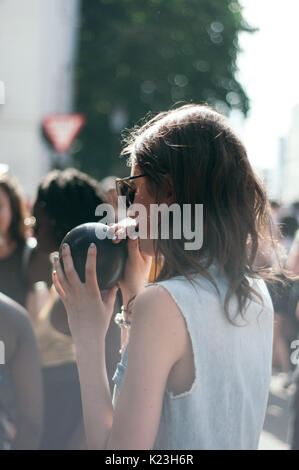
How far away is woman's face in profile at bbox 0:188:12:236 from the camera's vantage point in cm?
382

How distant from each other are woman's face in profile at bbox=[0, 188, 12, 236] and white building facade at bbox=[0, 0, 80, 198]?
16.5 m

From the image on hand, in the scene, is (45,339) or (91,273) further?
(45,339)

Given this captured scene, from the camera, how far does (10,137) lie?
21000 millimetres

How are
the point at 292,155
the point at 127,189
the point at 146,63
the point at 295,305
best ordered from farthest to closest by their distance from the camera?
the point at 292,155 → the point at 146,63 → the point at 295,305 → the point at 127,189

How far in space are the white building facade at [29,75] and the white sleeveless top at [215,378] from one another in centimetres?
1927

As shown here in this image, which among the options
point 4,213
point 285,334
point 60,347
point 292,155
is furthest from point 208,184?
point 292,155

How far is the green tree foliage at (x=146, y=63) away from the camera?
14820mm

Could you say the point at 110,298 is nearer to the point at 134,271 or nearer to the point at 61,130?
the point at 134,271

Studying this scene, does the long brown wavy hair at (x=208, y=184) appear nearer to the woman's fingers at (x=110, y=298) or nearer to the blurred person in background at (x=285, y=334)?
the woman's fingers at (x=110, y=298)

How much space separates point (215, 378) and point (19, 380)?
3.25ft

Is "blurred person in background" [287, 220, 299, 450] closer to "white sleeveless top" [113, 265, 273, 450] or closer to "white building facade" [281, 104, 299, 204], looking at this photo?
"white sleeveless top" [113, 265, 273, 450]

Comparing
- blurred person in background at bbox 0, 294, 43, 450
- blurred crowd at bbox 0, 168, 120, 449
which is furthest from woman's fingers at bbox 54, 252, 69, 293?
blurred person in background at bbox 0, 294, 43, 450

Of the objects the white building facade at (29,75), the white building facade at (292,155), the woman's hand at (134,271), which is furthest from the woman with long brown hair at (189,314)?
the white building facade at (29,75)

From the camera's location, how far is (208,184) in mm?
1426
